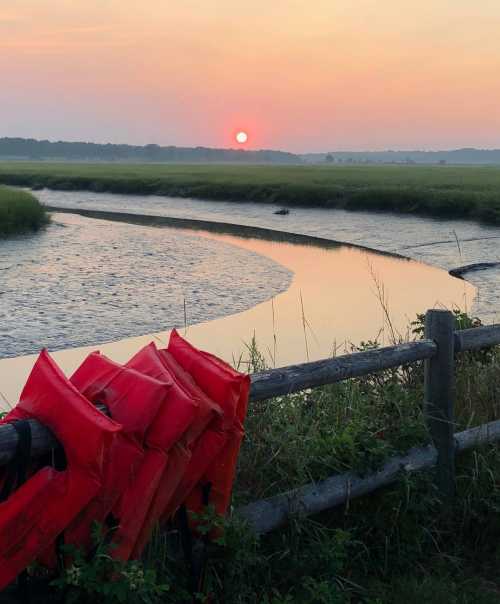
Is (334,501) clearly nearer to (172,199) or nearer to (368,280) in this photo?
(368,280)

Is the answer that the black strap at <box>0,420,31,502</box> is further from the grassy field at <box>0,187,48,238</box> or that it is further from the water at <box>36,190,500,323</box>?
the grassy field at <box>0,187,48,238</box>

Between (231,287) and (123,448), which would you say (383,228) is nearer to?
(231,287)

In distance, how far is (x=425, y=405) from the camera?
4637mm

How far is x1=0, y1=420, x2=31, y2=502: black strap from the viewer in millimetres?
2699

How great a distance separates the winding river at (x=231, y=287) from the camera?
35.4 feet

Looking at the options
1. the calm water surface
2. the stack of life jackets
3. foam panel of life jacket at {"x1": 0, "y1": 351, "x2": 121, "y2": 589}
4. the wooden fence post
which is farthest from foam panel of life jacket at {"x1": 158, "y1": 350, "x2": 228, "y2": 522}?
the calm water surface

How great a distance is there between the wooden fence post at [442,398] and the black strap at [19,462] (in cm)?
255

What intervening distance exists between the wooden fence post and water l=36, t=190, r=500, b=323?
7854mm

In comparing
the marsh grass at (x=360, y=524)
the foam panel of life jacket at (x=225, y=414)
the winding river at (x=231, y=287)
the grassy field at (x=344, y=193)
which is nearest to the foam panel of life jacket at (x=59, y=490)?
the foam panel of life jacket at (x=225, y=414)

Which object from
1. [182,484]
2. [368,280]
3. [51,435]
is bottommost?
[368,280]

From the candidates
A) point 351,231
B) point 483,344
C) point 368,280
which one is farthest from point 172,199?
point 483,344

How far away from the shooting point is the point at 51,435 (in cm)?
275

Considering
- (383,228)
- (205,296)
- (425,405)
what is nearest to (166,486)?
(425,405)

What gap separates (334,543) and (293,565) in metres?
0.23
